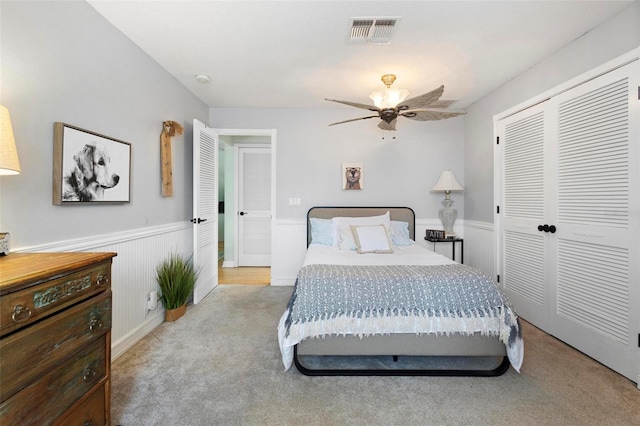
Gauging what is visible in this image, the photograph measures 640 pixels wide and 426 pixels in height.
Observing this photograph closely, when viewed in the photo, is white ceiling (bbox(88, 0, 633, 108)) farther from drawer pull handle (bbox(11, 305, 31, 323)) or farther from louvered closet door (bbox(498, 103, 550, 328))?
drawer pull handle (bbox(11, 305, 31, 323))

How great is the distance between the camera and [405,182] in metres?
4.21

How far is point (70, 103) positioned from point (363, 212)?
320 centimetres

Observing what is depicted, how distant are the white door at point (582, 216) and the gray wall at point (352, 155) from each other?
1.10 m

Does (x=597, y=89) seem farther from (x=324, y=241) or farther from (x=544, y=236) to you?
(x=324, y=241)

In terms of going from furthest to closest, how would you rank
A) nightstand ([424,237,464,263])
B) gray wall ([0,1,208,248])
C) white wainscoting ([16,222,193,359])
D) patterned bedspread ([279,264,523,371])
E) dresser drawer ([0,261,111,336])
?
nightstand ([424,237,464,263]) → white wainscoting ([16,222,193,359]) → patterned bedspread ([279,264,523,371]) → gray wall ([0,1,208,248]) → dresser drawer ([0,261,111,336])

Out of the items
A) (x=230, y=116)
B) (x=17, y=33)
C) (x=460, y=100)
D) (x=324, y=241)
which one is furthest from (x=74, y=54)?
(x=460, y=100)

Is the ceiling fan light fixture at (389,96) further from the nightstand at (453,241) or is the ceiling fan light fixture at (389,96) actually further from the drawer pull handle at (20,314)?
the drawer pull handle at (20,314)

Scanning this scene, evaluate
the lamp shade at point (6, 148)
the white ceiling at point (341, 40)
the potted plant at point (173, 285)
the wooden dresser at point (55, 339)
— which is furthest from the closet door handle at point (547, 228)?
the lamp shade at point (6, 148)

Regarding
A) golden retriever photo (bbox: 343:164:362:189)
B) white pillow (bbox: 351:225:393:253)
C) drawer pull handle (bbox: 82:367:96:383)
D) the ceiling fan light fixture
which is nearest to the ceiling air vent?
the ceiling fan light fixture

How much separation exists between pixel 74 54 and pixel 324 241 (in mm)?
2816

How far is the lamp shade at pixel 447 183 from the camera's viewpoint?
12.6 feet

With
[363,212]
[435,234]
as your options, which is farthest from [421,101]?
[435,234]

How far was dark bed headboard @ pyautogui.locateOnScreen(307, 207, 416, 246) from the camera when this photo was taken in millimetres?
4070

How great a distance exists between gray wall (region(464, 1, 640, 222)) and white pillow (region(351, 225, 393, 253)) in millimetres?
1466
